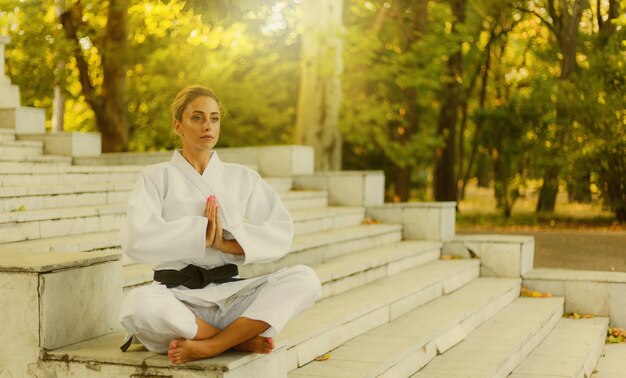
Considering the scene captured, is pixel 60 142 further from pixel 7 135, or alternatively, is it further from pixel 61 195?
pixel 61 195

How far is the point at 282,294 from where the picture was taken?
13.4 ft

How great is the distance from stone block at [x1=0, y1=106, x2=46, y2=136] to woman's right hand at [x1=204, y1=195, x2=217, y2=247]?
24.9ft

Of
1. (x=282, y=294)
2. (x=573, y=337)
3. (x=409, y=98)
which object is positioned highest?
(x=409, y=98)

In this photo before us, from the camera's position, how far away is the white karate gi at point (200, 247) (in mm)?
3875

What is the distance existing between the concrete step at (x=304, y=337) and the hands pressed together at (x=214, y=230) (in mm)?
533

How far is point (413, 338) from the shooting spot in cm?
608

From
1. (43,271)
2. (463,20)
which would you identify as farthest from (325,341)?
(463,20)

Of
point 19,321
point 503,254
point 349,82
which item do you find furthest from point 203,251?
point 349,82

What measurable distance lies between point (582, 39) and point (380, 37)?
5.06 metres

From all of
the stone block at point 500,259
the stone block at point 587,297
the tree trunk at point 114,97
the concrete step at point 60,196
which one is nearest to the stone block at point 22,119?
the concrete step at point 60,196

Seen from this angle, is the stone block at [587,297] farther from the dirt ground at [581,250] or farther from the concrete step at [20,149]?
the concrete step at [20,149]

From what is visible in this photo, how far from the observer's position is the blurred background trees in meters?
15.0

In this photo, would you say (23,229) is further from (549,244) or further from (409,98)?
(409,98)

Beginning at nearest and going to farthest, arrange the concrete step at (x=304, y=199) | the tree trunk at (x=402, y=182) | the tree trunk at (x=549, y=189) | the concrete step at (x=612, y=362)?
1. the concrete step at (x=612, y=362)
2. the concrete step at (x=304, y=199)
3. the tree trunk at (x=549, y=189)
4. the tree trunk at (x=402, y=182)
